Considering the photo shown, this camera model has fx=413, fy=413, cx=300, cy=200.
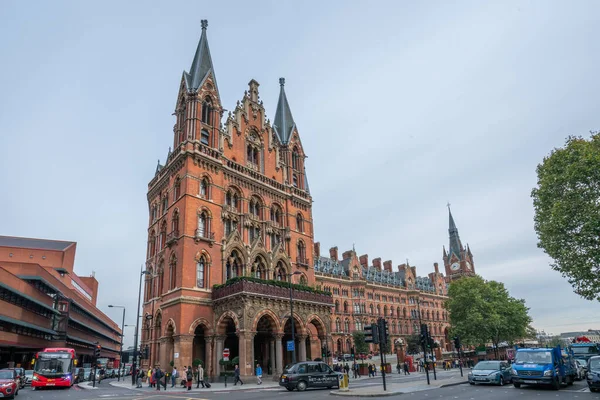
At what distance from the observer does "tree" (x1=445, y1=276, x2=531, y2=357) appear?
5938 cm

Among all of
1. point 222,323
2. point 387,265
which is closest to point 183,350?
point 222,323

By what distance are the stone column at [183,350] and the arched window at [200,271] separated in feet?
15.2

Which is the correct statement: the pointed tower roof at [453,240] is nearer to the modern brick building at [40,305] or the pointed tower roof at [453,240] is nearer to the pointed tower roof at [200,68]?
the modern brick building at [40,305]

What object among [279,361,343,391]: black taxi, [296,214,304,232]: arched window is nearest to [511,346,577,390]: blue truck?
[279,361,343,391]: black taxi

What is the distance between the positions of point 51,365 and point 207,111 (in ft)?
86.2

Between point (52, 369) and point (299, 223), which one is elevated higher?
point (299, 223)

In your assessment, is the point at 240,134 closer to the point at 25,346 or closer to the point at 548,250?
the point at 548,250

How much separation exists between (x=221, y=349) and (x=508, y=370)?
21641mm

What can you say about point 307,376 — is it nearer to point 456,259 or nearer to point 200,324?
point 200,324

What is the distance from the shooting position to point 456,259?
398 feet

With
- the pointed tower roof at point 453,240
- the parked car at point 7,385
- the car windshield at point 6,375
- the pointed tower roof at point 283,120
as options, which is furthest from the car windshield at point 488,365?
the pointed tower roof at point 453,240

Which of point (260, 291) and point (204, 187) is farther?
point (204, 187)

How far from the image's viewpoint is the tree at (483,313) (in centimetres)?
5938

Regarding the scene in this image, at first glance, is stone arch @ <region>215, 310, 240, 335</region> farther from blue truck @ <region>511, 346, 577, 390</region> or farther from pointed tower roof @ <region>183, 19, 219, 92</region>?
pointed tower roof @ <region>183, 19, 219, 92</region>
